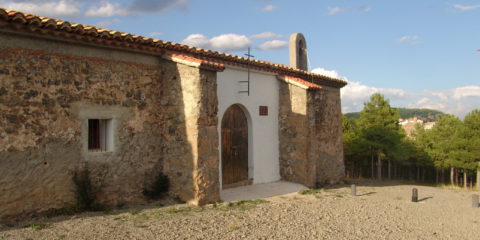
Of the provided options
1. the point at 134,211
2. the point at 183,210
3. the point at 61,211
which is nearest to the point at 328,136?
the point at 183,210

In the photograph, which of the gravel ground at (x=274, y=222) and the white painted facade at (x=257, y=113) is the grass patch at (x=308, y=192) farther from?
the white painted facade at (x=257, y=113)

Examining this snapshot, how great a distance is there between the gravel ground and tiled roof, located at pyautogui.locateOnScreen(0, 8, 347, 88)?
3.42 meters

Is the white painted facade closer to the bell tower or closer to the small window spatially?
the bell tower

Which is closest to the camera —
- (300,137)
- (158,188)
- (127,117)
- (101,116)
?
(101,116)

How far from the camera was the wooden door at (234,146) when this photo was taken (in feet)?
31.9

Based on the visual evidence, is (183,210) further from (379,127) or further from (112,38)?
(379,127)

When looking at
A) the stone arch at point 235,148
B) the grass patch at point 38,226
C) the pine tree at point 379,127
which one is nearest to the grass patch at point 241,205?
the stone arch at point 235,148

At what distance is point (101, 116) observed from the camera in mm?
7098

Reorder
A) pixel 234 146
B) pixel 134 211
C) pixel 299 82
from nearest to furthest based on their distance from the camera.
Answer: pixel 134 211, pixel 234 146, pixel 299 82

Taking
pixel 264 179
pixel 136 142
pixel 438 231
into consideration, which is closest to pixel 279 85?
pixel 264 179

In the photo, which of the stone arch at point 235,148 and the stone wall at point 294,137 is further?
the stone wall at point 294,137

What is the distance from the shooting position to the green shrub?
7.86m

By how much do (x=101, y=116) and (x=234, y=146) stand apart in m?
4.13

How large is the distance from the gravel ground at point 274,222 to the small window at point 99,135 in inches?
55.8
